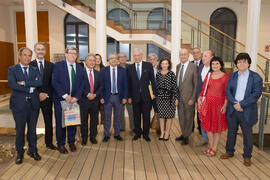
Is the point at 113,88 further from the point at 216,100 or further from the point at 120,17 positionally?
the point at 120,17

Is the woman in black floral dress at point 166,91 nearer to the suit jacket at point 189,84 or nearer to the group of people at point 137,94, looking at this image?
the group of people at point 137,94

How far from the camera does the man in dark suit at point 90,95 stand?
12.5 feet

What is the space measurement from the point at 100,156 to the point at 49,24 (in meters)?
10.1

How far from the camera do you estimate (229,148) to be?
3.41 meters

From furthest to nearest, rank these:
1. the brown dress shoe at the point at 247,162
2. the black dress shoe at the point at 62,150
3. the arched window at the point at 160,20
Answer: the arched window at the point at 160,20 < the black dress shoe at the point at 62,150 < the brown dress shoe at the point at 247,162

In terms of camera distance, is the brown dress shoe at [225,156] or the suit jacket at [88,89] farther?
the suit jacket at [88,89]

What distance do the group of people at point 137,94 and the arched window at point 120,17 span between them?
180 inches

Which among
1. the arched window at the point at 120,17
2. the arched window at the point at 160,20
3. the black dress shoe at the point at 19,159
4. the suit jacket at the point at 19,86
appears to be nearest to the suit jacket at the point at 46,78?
the suit jacket at the point at 19,86

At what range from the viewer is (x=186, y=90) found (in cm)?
388

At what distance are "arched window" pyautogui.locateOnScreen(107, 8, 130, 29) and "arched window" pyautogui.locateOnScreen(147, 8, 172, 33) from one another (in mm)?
819

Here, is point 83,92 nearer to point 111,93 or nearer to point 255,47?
point 111,93

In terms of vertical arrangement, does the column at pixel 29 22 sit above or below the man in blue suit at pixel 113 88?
above

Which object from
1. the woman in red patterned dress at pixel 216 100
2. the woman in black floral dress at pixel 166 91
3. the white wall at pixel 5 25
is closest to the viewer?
the woman in red patterned dress at pixel 216 100

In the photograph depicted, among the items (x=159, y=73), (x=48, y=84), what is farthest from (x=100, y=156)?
(x=159, y=73)
